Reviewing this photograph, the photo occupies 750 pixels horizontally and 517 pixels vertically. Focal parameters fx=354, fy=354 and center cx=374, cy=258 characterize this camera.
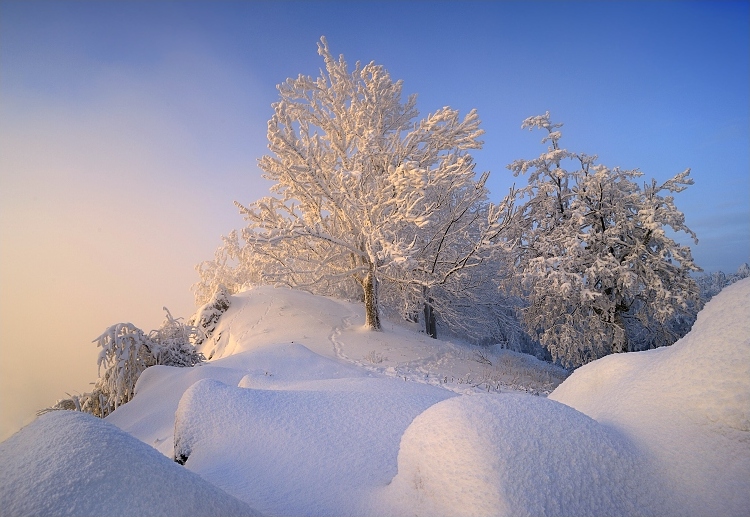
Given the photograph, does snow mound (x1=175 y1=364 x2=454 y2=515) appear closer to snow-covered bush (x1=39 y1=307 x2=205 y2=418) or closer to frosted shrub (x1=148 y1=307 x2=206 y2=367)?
snow-covered bush (x1=39 y1=307 x2=205 y2=418)

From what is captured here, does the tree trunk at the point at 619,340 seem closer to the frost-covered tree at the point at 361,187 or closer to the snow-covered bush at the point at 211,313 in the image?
the frost-covered tree at the point at 361,187

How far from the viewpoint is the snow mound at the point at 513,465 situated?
1976 mm

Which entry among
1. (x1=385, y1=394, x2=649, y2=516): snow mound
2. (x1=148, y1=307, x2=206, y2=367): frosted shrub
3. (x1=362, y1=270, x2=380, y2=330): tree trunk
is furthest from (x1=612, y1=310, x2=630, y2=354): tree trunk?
(x1=148, y1=307, x2=206, y2=367): frosted shrub

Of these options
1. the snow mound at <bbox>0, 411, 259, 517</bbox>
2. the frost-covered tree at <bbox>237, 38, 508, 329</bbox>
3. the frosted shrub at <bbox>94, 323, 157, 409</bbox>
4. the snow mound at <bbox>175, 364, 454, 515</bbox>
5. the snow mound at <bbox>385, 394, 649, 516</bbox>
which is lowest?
the frosted shrub at <bbox>94, 323, 157, 409</bbox>

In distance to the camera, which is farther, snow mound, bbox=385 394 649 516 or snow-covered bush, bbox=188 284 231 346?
snow-covered bush, bbox=188 284 231 346

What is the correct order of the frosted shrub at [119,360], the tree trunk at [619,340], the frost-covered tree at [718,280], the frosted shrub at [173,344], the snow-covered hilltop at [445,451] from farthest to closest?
the frost-covered tree at [718,280] → the tree trunk at [619,340] → the frosted shrub at [173,344] → the frosted shrub at [119,360] → the snow-covered hilltop at [445,451]

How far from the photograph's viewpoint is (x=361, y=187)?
1162 centimetres

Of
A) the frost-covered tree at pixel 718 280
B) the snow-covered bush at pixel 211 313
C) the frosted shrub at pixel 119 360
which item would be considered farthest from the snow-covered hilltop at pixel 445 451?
the frost-covered tree at pixel 718 280

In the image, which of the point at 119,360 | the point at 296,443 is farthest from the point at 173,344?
the point at 296,443

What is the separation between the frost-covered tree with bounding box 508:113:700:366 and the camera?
1039cm

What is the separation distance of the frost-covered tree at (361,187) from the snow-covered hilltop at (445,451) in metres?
6.32

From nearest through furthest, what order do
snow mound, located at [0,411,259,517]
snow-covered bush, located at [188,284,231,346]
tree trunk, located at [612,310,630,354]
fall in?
snow mound, located at [0,411,259,517] → tree trunk, located at [612,310,630,354] → snow-covered bush, located at [188,284,231,346]

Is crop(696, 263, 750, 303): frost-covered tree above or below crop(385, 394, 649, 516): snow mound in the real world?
below

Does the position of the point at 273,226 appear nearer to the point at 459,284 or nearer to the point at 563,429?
the point at 459,284
